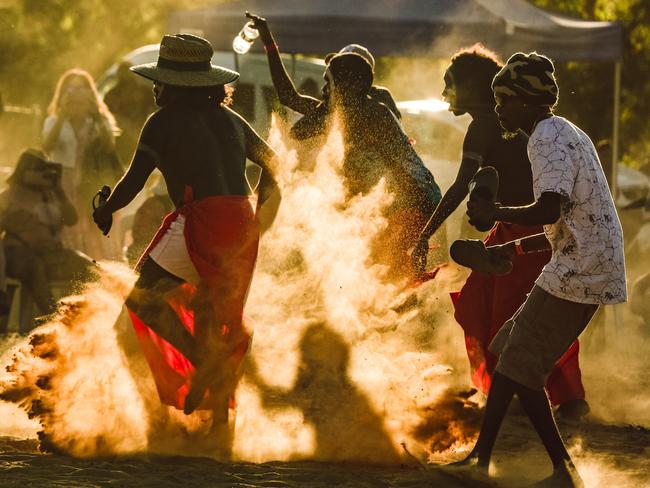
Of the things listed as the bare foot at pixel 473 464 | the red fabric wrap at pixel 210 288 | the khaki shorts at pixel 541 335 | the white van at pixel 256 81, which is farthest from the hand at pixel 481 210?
the white van at pixel 256 81

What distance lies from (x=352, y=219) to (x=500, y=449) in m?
1.36

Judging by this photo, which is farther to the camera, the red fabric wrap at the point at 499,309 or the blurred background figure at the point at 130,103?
the blurred background figure at the point at 130,103

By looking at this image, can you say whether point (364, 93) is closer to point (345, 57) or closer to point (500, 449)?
point (345, 57)

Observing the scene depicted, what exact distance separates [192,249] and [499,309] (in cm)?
164

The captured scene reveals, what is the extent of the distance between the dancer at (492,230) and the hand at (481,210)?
67.7 inches

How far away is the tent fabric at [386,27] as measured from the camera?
12336mm

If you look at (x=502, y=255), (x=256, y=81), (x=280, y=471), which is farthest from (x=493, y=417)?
(x=256, y=81)

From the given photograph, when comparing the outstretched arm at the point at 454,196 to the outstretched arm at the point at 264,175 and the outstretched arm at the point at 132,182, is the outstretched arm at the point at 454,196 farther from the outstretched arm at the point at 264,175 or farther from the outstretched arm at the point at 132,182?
the outstretched arm at the point at 132,182

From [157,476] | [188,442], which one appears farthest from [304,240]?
[157,476]

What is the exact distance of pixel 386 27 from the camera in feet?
40.7

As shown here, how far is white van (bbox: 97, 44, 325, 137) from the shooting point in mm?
14172

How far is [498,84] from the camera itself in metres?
5.80

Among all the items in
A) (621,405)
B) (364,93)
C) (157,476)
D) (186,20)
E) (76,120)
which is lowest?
(157,476)

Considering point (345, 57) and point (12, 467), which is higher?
point (345, 57)
